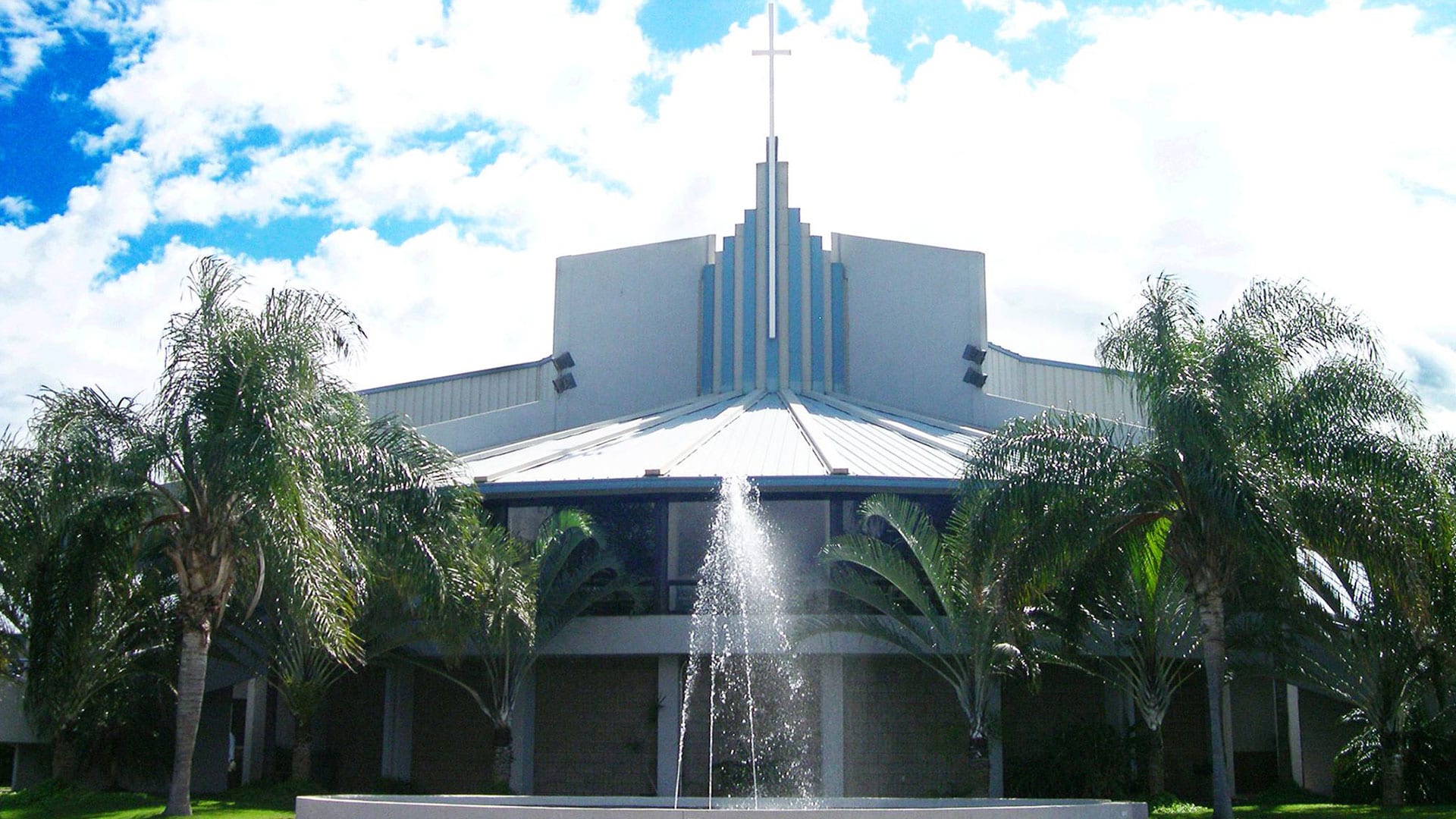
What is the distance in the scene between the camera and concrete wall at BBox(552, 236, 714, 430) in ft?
109

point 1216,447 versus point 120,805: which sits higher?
point 1216,447

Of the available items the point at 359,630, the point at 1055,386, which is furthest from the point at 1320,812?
the point at 1055,386

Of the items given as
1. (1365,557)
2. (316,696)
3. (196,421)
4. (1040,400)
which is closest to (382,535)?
(196,421)

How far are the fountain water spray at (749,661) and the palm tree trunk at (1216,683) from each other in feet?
22.8

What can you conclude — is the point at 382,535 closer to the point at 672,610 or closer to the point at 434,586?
the point at 434,586

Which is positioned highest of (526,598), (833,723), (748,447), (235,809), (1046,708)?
(748,447)

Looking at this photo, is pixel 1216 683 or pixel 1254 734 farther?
pixel 1254 734

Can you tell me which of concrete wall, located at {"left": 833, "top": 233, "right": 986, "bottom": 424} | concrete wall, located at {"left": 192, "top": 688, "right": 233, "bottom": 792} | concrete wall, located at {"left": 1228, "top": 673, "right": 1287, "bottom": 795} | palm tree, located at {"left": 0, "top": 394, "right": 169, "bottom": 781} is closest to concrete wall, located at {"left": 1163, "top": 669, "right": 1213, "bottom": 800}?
concrete wall, located at {"left": 1228, "top": 673, "right": 1287, "bottom": 795}

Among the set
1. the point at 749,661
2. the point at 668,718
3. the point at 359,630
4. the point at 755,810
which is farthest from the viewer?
the point at 668,718

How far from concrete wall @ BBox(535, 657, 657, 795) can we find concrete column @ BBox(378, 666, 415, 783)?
226 cm

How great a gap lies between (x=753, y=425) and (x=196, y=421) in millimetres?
12413

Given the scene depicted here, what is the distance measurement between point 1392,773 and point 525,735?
43.1ft

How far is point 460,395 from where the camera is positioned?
110ft

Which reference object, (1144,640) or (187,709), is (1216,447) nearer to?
(1144,640)
